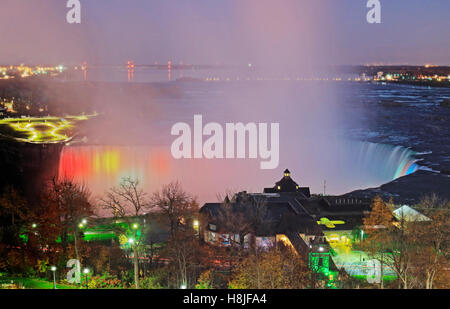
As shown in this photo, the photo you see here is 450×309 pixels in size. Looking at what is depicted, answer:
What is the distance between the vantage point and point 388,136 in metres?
39.3

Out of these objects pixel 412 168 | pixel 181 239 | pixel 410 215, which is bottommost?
pixel 181 239

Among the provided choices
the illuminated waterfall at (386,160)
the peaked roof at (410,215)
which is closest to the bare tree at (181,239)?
the peaked roof at (410,215)

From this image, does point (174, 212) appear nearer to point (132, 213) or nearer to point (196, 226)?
point (196, 226)

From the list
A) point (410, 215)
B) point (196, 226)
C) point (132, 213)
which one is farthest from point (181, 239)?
point (410, 215)

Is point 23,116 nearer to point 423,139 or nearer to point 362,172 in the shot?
point 362,172

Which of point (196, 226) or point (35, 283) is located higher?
point (196, 226)

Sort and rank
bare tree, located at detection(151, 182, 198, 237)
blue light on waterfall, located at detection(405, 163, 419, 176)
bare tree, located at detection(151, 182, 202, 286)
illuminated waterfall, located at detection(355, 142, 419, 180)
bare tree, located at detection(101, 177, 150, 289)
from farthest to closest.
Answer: illuminated waterfall, located at detection(355, 142, 419, 180) → blue light on waterfall, located at detection(405, 163, 419, 176) → bare tree, located at detection(151, 182, 198, 237) → bare tree, located at detection(151, 182, 202, 286) → bare tree, located at detection(101, 177, 150, 289)

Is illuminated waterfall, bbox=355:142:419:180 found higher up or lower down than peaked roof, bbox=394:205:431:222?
higher up

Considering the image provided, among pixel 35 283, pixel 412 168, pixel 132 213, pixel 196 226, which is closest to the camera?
pixel 35 283

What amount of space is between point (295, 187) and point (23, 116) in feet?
115

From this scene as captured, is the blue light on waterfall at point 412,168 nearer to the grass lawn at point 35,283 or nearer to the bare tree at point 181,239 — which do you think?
the bare tree at point 181,239

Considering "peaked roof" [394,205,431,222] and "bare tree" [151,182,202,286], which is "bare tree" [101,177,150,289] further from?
"peaked roof" [394,205,431,222]

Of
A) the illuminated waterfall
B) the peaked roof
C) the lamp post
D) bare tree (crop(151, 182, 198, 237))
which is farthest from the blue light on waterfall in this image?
the lamp post
